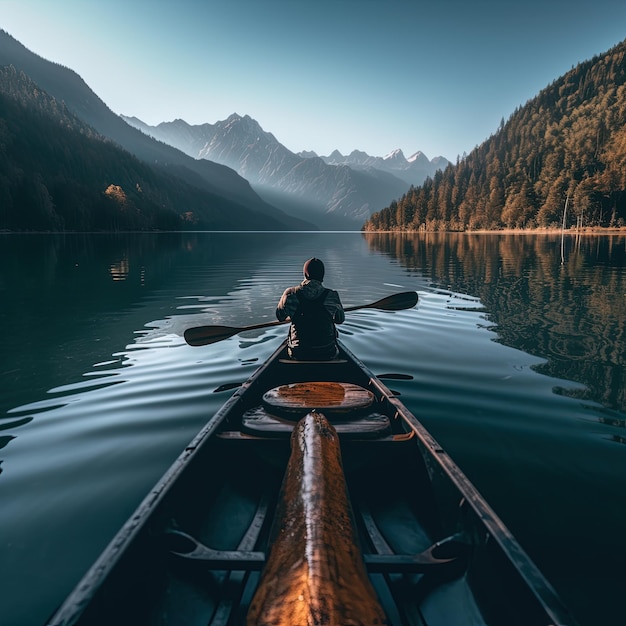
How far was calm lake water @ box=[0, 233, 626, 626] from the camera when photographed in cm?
483

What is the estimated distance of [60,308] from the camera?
66.8 feet

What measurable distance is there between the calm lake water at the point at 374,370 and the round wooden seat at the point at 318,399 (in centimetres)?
214

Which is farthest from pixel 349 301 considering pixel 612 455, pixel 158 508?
pixel 158 508

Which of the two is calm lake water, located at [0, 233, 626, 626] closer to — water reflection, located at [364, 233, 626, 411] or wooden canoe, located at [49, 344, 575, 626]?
water reflection, located at [364, 233, 626, 411]

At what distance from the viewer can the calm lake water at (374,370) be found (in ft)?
15.8

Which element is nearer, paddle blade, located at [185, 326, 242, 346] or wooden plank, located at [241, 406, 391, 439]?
wooden plank, located at [241, 406, 391, 439]

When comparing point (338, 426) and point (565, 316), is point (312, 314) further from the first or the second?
point (565, 316)

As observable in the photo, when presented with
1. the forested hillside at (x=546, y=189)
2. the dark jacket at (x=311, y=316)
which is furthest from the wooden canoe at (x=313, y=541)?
the forested hillside at (x=546, y=189)

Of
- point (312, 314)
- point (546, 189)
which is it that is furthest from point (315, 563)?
point (546, 189)

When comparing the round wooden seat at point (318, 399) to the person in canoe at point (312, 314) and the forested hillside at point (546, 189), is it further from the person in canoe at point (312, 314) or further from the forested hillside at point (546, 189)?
the forested hillside at point (546, 189)

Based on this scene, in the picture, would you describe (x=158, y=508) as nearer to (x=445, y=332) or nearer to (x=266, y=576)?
(x=266, y=576)

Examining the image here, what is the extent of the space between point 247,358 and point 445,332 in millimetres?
7864

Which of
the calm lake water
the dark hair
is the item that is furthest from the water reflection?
the dark hair

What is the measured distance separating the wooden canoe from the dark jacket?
9.36 feet
